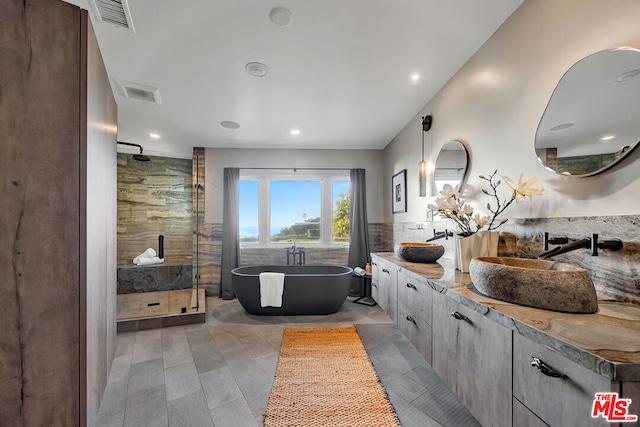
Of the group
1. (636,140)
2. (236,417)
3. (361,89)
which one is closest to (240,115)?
(361,89)

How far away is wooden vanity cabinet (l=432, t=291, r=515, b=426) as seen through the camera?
0.92 meters

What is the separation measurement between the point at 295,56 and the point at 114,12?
114cm

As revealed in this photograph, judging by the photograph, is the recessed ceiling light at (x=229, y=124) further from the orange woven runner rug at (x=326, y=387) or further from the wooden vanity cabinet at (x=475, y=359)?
the wooden vanity cabinet at (x=475, y=359)

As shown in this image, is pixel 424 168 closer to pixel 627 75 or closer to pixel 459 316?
pixel 627 75

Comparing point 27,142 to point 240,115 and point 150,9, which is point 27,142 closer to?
point 150,9

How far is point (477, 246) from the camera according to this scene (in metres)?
1.62

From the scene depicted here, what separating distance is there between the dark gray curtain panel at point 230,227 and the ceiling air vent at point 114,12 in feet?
8.72

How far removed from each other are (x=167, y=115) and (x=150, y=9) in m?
1.70

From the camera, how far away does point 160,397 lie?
1.80 metres

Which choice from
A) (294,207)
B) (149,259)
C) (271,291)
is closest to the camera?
(271,291)

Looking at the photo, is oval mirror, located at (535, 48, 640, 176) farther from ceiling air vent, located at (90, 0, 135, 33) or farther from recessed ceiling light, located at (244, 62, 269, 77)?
ceiling air vent, located at (90, 0, 135, 33)

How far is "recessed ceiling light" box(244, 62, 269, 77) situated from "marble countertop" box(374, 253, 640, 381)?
2.14 m

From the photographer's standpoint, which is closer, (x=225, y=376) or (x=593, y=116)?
(x=593, y=116)

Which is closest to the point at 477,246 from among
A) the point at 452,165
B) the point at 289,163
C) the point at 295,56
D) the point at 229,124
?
the point at 452,165
